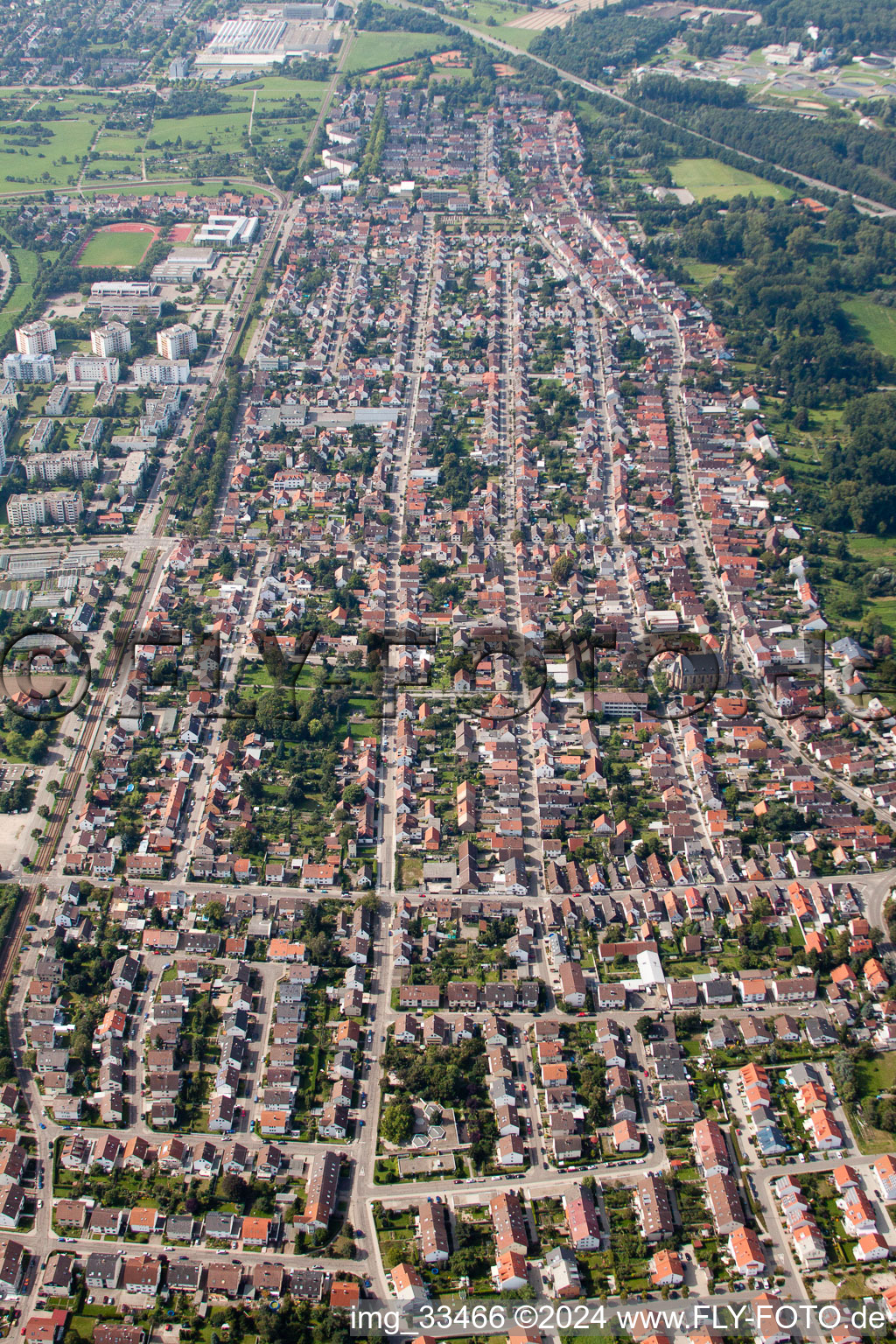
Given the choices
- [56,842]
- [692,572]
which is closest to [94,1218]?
[56,842]

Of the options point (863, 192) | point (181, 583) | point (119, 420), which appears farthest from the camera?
point (863, 192)

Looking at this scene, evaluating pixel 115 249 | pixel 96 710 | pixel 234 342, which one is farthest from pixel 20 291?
pixel 96 710

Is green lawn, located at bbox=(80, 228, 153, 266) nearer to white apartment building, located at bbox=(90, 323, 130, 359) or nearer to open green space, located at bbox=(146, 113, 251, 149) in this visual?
white apartment building, located at bbox=(90, 323, 130, 359)

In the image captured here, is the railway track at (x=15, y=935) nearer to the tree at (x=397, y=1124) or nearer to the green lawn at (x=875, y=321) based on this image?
the tree at (x=397, y=1124)

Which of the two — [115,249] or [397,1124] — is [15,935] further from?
[115,249]

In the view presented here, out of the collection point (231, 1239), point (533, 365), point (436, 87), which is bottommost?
point (231, 1239)

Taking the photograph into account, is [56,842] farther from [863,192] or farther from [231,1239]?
[863,192]

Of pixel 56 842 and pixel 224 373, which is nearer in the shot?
pixel 56 842
